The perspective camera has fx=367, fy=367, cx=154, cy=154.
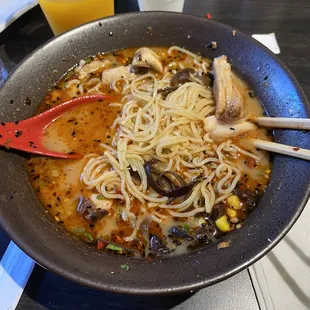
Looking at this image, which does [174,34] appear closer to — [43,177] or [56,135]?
[56,135]

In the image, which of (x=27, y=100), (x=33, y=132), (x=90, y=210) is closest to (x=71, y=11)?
(x=27, y=100)

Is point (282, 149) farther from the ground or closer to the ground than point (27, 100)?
closer to the ground

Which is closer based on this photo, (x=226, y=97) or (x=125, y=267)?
(x=125, y=267)

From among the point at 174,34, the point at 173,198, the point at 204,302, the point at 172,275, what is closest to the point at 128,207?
the point at 173,198

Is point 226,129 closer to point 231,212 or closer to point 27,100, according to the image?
point 231,212

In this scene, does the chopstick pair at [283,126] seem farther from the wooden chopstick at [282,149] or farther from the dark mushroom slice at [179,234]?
the dark mushroom slice at [179,234]

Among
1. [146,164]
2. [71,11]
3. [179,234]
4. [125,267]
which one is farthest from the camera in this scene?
[71,11]

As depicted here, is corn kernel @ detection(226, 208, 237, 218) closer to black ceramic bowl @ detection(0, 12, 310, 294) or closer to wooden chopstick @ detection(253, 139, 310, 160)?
black ceramic bowl @ detection(0, 12, 310, 294)

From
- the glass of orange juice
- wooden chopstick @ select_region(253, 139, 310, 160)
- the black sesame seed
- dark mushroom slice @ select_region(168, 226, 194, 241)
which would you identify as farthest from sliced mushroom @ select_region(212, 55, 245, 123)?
the glass of orange juice
